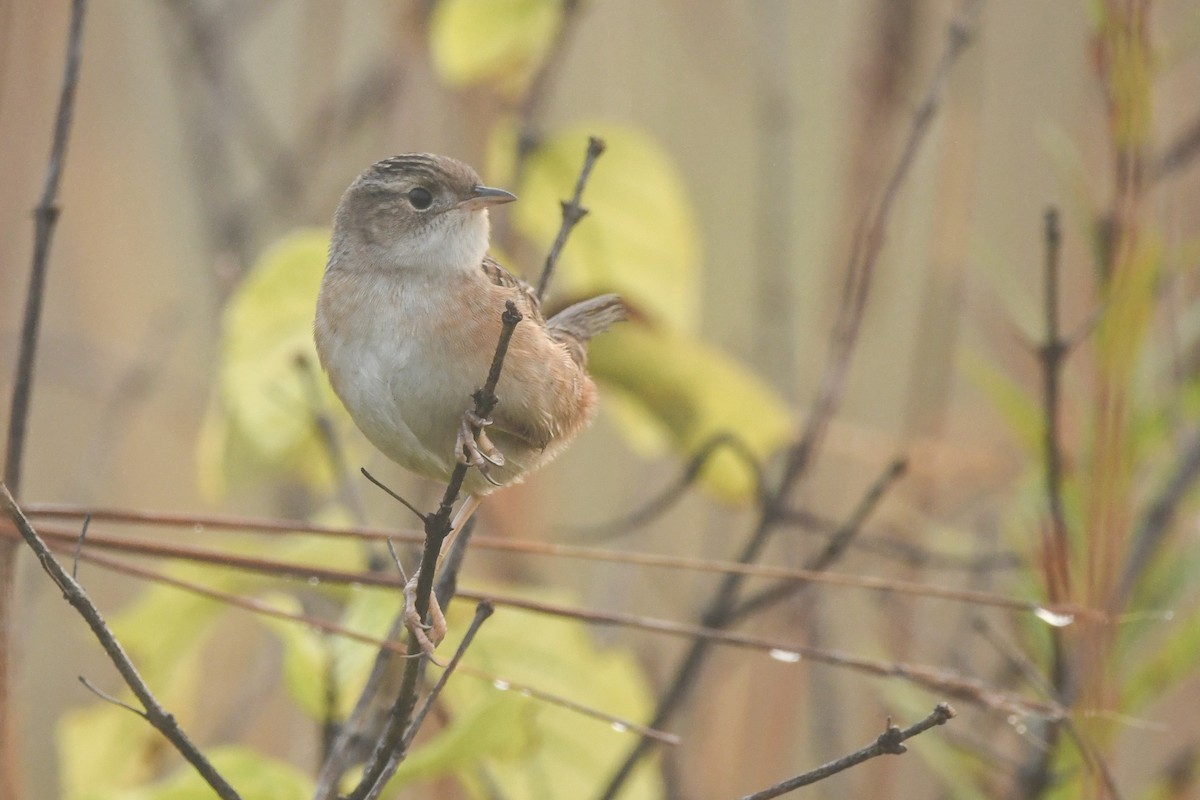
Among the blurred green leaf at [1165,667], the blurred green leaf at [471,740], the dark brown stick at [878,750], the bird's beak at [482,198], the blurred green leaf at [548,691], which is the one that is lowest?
the blurred green leaf at [548,691]

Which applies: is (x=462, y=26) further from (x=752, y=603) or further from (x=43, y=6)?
(x=752, y=603)

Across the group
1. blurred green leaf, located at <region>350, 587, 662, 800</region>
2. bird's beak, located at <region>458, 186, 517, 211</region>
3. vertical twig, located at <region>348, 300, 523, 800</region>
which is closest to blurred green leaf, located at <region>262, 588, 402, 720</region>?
blurred green leaf, located at <region>350, 587, 662, 800</region>

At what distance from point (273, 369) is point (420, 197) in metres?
0.29

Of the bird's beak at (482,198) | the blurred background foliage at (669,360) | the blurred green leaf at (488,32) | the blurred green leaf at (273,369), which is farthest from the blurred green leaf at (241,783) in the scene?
the blurred green leaf at (488,32)

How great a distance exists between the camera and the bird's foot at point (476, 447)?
1.22 metres

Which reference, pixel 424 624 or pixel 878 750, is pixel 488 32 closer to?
pixel 424 624

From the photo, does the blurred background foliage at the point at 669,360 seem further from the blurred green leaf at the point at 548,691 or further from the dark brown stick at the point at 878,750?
the dark brown stick at the point at 878,750

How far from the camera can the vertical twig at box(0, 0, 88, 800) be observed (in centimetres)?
120

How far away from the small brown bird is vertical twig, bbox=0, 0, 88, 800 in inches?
12.5

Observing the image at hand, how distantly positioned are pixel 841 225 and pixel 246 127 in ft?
5.28

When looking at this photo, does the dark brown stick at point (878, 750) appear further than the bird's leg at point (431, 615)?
No

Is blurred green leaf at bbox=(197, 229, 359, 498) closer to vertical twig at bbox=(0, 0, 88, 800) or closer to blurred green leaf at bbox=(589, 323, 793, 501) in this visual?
vertical twig at bbox=(0, 0, 88, 800)

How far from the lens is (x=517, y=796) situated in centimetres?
162

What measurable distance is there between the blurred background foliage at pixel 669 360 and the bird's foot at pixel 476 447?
241mm
